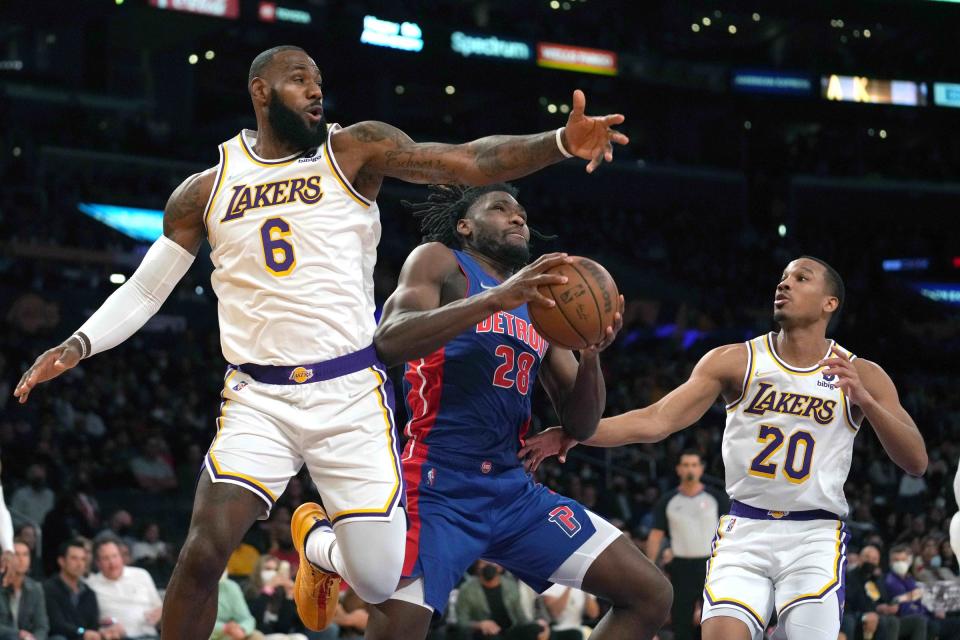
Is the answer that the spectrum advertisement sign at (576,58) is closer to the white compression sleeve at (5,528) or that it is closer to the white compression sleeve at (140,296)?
the white compression sleeve at (5,528)

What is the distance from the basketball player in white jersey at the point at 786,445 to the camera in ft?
18.5

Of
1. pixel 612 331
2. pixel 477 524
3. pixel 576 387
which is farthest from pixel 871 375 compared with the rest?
pixel 477 524

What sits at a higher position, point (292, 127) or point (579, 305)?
point (292, 127)

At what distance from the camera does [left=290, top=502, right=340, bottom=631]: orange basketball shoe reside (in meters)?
5.39

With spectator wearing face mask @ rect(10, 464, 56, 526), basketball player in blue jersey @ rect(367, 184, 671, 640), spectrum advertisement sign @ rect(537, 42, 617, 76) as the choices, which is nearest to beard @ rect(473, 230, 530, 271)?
basketball player in blue jersey @ rect(367, 184, 671, 640)

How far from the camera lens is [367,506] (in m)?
4.62

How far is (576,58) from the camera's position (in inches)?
1160

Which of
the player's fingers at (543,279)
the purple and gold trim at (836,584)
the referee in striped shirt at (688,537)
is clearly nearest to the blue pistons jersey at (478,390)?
the player's fingers at (543,279)

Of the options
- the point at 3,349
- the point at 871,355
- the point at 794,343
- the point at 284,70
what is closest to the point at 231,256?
the point at 284,70

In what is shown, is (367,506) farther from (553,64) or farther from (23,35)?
(23,35)

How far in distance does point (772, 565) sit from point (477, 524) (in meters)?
1.54

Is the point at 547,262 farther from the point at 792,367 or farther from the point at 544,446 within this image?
the point at 792,367

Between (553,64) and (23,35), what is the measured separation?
13496 mm

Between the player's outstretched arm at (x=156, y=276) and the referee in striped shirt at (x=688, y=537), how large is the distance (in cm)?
697
